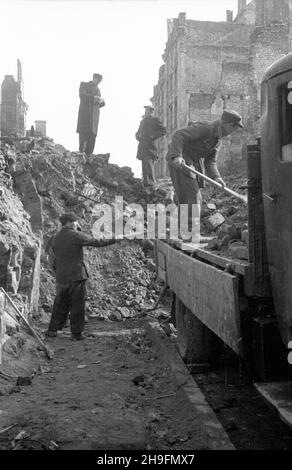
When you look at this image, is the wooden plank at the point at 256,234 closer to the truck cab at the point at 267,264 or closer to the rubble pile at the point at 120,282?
the truck cab at the point at 267,264

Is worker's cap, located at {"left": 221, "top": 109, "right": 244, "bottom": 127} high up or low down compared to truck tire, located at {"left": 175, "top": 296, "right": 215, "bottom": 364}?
up

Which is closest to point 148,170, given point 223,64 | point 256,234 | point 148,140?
point 148,140

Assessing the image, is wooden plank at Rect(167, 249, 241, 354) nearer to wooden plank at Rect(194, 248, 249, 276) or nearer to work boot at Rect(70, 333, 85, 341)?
wooden plank at Rect(194, 248, 249, 276)

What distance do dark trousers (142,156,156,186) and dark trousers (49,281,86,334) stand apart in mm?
5697

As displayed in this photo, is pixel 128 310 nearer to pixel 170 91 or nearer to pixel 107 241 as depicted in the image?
pixel 107 241

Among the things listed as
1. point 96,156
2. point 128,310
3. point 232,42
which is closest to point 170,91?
point 232,42

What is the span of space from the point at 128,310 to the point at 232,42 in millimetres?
29380

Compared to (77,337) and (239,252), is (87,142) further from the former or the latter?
(239,252)

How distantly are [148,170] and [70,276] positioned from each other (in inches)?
236

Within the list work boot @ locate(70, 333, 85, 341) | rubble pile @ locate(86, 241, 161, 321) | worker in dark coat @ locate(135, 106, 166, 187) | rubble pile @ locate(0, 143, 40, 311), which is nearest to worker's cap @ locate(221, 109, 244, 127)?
rubble pile @ locate(0, 143, 40, 311)

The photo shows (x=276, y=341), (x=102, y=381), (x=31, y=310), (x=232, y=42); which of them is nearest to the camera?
(x=276, y=341)

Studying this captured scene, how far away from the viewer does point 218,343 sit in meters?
→ 5.17

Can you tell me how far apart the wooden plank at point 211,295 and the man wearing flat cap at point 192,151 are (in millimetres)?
1771

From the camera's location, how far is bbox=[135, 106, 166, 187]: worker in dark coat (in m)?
12.1
